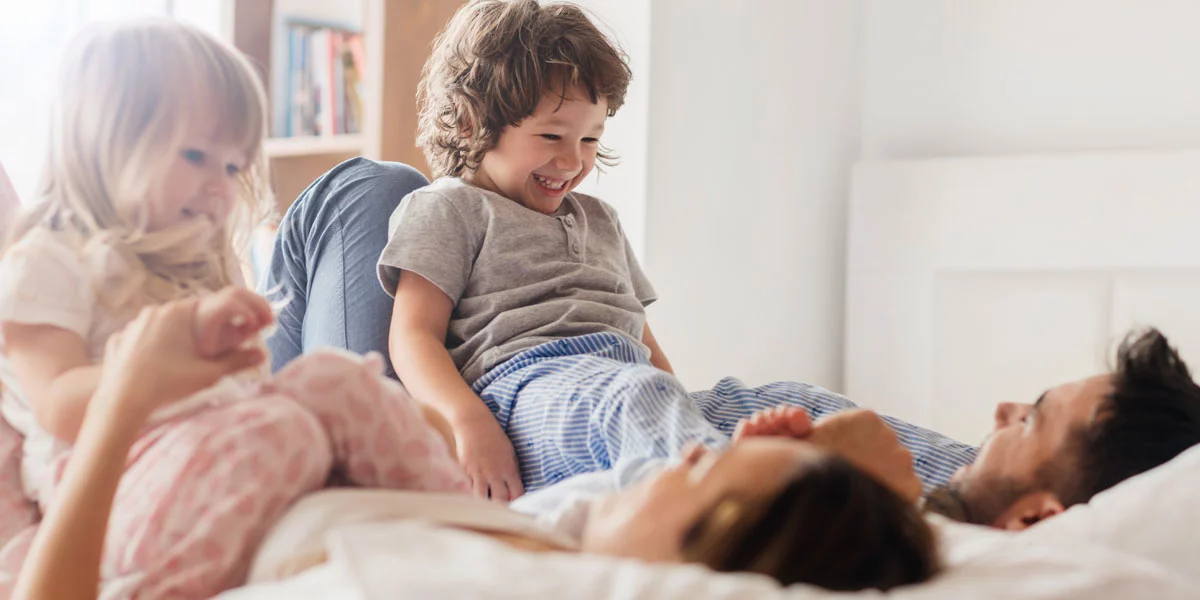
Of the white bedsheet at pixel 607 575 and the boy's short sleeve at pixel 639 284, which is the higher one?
the boy's short sleeve at pixel 639 284

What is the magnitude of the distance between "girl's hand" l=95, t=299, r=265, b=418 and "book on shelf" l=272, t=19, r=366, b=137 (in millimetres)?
1700

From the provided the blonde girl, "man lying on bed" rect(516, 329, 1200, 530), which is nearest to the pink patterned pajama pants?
the blonde girl

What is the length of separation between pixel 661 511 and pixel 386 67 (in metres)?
1.81

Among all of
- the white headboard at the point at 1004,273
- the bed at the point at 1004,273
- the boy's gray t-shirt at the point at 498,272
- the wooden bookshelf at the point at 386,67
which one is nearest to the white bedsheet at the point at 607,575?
the boy's gray t-shirt at the point at 498,272

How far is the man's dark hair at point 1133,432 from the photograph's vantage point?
889 millimetres

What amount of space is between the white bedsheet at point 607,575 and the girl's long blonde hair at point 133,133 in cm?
23

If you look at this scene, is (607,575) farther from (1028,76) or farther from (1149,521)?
(1028,76)

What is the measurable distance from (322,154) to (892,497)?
1.99m

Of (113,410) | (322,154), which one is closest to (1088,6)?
(322,154)

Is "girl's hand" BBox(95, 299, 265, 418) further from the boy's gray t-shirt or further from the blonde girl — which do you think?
the boy's gray t-shirt

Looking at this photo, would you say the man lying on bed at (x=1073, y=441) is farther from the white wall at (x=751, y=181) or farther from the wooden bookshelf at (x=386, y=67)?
the wooden bookshelf at (x=386, y=67)

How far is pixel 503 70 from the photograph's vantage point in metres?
1.32

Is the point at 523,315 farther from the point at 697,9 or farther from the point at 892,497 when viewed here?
the point at 697,9

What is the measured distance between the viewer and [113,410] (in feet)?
1.86
